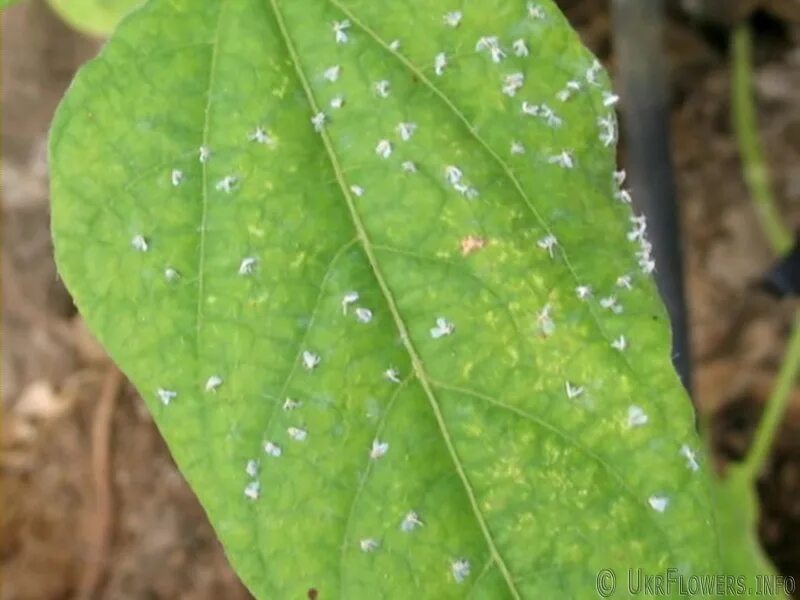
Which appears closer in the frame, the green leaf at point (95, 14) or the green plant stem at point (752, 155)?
the green leaf at point (95, 14)

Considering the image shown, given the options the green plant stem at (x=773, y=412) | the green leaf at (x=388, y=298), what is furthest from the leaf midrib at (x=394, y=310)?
the green plant stem at (x=773, y=412)

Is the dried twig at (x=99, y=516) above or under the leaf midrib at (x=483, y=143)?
under

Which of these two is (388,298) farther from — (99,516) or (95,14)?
(99,516)

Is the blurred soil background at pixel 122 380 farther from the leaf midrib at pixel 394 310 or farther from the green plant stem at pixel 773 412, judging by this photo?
the leaf midrib at pixel 394 310

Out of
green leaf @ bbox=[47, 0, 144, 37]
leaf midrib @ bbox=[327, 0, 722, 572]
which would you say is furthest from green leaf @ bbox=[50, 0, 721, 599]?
green leaf @ bbox=[47, 0, 144, 37]

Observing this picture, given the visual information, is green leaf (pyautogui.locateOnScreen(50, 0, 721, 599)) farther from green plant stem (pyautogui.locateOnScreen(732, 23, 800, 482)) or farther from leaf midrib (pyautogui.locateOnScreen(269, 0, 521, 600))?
green plant stem (pyautogui.locateOnScreen(732, 23, 800, 482))
